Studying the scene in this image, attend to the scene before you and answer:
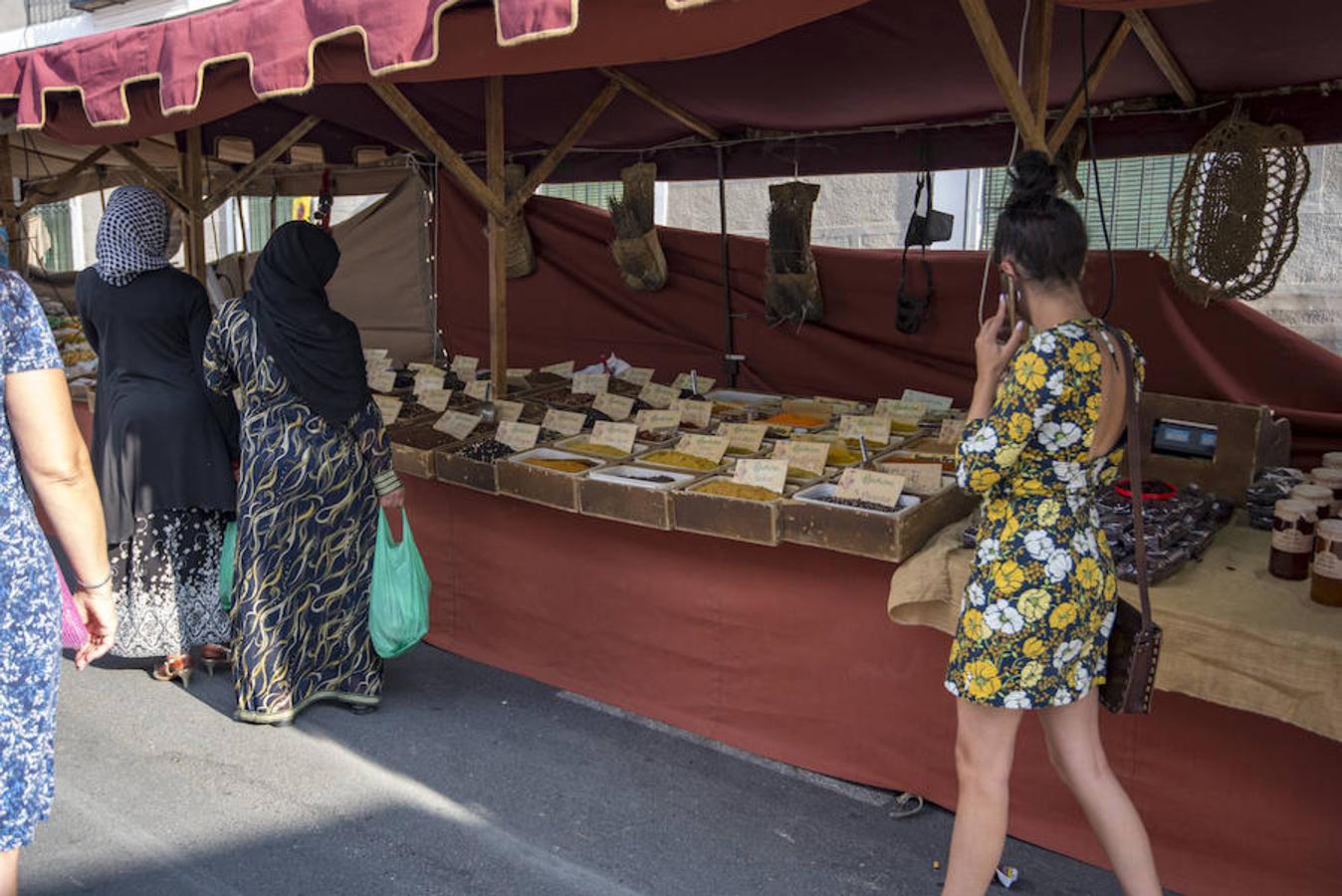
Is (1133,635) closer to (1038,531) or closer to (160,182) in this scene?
(1038,531)

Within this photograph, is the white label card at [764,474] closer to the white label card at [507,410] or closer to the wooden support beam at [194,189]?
the white label card at [507,410]

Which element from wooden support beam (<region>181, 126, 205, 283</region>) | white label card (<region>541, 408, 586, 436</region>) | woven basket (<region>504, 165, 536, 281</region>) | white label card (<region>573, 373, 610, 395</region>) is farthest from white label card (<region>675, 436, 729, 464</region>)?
wooden support beam (<region>181, 126, 205, 283</region>)

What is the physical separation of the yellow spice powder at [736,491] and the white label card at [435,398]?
164cm

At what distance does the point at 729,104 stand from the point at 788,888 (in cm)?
305

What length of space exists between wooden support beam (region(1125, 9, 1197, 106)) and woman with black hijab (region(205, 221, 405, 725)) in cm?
225

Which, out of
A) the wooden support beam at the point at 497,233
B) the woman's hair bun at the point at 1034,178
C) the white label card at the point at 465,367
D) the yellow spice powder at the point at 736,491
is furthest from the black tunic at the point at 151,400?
the woman's hair bun at the point at 1034,178

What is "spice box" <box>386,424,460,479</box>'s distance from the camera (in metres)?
3.38

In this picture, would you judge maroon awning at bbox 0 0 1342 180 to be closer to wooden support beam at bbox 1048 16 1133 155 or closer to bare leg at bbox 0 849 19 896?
wooden support beam at bbox 1048 16 1133 155

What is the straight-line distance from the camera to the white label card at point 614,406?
3887 mm

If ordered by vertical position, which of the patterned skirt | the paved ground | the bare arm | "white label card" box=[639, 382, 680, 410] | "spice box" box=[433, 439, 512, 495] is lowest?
the paved ground

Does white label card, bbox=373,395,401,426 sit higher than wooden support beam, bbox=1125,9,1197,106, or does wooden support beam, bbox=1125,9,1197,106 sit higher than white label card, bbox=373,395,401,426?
wooden support beam, bbox=1125,9,1197,106

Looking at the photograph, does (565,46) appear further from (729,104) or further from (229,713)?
(229,713)

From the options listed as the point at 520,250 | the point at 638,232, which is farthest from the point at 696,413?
the point at 520,250

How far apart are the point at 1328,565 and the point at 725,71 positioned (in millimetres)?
2569
